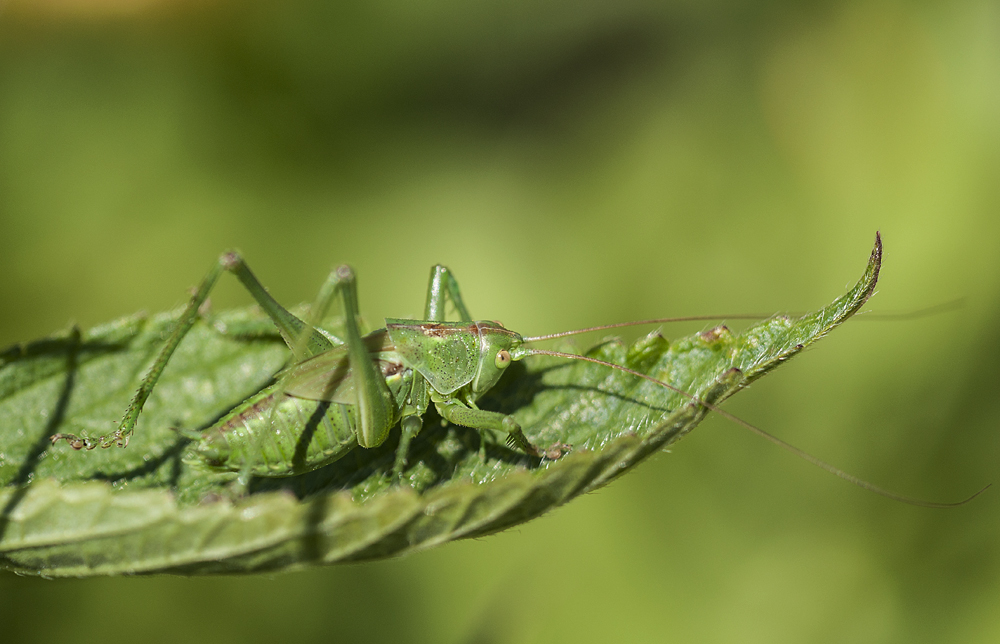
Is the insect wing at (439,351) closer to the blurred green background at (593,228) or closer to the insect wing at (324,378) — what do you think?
the insect wing at (324,378)

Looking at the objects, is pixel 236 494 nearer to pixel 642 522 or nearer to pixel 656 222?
pixel 642 522

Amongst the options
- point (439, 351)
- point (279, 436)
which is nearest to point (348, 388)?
point (279, 436)

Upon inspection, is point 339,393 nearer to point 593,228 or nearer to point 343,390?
point 343,390

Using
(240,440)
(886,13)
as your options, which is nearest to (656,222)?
(886,13)

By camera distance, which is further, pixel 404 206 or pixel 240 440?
pixel 404 206

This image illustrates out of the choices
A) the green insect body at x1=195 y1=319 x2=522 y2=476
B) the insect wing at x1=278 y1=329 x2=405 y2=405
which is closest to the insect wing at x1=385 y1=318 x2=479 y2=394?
the green insect body at x1=195 y1=319 x2=522 y2=476

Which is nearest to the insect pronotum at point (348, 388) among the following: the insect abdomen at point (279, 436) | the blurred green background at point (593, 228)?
the insect abdomen at point (279, 436)

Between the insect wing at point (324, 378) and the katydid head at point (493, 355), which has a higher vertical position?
the insect wing at point (324, 378)
